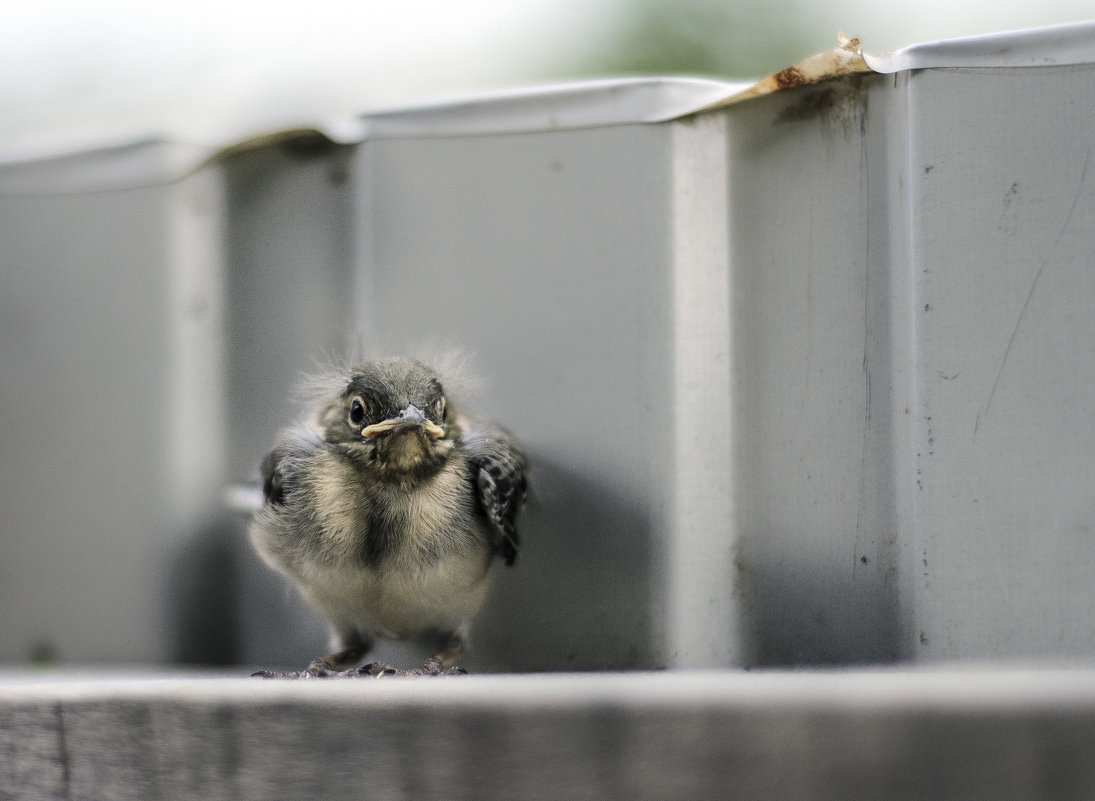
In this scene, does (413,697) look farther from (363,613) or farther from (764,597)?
(363,613)

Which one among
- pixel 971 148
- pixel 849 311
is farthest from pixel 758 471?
pixel 971 148

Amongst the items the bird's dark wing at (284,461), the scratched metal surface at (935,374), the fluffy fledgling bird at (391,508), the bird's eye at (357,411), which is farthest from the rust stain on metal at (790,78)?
the bird's dark wing at (284,461)

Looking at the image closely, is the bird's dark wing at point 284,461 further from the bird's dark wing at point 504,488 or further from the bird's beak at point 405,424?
the bird's dark wing at point 504,488

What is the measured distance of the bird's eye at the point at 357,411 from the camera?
9.57 ft

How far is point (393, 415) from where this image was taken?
2877 mm

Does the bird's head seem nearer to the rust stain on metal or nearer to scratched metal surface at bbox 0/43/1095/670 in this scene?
scratched metal surface at bbox 0/43/1095/670

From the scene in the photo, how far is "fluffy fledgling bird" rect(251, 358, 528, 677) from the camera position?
276cm

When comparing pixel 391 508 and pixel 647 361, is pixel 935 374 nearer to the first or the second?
pixel 647 361

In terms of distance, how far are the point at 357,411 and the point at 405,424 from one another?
20 centimetres

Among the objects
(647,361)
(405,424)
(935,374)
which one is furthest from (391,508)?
(935,374)

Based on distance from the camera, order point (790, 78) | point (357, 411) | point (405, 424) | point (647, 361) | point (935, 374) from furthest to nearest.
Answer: point (357, 411) → point (405, 424) → point (647, 361) → point (790, 78) → point (935, 374)

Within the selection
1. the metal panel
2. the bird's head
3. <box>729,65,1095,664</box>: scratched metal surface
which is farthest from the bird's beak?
<box>729,65,1095,664</box>: scratched metal surface

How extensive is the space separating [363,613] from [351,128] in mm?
1296

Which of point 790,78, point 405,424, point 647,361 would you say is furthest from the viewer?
point 405,424
